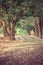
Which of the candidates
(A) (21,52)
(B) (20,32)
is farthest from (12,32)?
(A) (21,52)

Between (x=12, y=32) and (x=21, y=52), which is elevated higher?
(x=12, y=32)

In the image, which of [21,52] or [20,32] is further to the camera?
[20,32]

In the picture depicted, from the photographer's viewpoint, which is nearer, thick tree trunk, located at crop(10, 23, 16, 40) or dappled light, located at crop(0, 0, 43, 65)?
dappled light, located at crop(0, 0, 43, 65)

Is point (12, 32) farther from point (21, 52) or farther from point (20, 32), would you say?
point (21, 52)

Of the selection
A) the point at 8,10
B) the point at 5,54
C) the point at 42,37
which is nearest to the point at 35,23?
the point at 42,37

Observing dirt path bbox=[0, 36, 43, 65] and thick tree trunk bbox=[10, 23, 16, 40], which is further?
thick tree trunk bbox=[10, 23, 16, 40]

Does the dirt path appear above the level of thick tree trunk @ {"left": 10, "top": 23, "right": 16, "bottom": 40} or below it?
below

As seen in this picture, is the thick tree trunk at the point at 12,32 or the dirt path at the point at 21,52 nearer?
the dirt path at the point at 21,52

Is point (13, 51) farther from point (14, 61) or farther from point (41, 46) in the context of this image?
point (41, 46)

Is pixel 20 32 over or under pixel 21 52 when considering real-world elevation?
over

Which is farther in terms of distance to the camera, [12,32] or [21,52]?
[12,32]

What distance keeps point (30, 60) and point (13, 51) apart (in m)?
0.22

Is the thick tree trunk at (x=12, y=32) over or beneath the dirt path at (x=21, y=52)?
over

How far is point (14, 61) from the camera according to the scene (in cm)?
206
